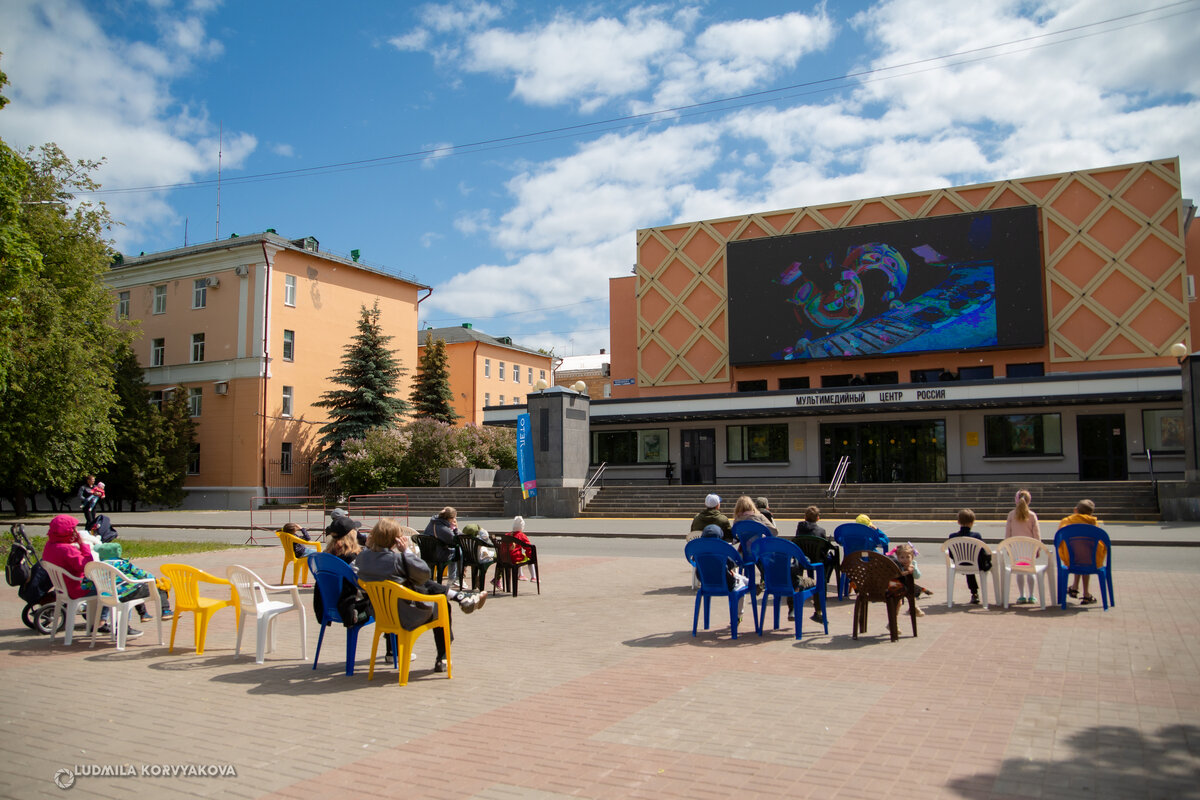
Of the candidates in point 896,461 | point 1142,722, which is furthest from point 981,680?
point 896,461

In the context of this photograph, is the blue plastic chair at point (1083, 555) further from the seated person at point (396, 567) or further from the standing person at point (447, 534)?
the standing person at point (447, 534)

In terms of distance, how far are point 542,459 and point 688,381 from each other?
46.6 ft

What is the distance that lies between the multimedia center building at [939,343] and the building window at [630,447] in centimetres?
8

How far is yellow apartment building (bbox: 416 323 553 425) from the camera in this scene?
6334 cm

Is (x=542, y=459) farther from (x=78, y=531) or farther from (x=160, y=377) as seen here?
(x=160, y=377)

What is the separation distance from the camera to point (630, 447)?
41219 mm

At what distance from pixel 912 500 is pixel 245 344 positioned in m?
33.1

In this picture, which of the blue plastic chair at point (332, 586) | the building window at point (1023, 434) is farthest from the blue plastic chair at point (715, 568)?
the building window at point (1023, 434)

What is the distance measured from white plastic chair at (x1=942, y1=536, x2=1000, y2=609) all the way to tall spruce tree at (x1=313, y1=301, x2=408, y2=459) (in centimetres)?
3516

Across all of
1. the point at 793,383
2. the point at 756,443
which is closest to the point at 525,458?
the point at 756,443

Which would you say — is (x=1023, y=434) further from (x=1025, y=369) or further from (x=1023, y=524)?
(x=1023, y=524)

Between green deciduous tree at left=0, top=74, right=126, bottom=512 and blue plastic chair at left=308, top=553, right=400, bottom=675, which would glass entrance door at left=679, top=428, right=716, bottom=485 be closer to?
green deciduous tree at left=0, top=74, right=126, bottom=512

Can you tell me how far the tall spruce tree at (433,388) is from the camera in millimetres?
50312

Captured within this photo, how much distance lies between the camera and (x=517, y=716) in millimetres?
5887
